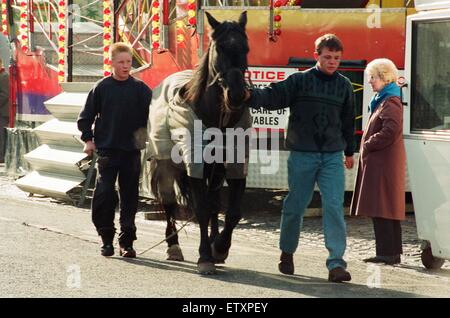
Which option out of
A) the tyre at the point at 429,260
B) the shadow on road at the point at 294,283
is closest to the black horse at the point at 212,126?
the shadow on road at the point at 294,283

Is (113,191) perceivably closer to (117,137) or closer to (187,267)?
(117,137)

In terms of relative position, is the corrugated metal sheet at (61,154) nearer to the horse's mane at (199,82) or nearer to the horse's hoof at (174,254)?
the horse's hoof at (174,254)

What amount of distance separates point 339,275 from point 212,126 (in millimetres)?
1501

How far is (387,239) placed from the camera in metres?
10.0

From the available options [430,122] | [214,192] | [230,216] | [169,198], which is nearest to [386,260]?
[430,122]

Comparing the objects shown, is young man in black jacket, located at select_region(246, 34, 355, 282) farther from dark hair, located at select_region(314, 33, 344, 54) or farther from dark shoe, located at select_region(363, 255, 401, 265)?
dark shoe, located at select_region(363, 255, 401, 265)

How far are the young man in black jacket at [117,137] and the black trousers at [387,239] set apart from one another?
6.70 ft

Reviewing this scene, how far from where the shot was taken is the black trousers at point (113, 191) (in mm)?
10039

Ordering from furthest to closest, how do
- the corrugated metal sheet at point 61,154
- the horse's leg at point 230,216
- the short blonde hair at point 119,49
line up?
the corrugated metal sheet at point 61,154 < the short blonde hair at point 119,49 < the horse's leg at point 230,216

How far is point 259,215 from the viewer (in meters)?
13.4

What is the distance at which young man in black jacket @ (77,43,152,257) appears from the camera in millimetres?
9977

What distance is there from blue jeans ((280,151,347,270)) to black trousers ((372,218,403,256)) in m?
1.11

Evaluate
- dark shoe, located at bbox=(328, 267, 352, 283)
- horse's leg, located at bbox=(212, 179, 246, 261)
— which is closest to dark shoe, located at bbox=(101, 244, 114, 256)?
horse's leg, located at bbox=(212, 179, 246, 261)
